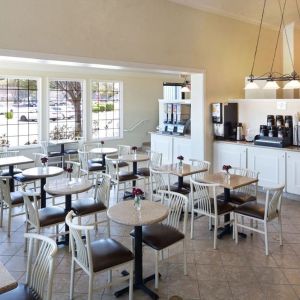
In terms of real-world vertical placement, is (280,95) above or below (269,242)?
above

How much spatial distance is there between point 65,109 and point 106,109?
4.50 feet

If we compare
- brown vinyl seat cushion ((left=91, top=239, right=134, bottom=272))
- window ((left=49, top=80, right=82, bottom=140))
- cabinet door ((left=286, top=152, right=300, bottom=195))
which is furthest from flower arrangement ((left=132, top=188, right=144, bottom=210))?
window ((left=49, top=80, right=82, bottom=140))

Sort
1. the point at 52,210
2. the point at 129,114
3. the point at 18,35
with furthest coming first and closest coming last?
1. the point at 129,114
2. the point at 18,35
3. the point at 52,210

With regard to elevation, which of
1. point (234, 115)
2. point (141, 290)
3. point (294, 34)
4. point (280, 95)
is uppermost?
point (294, 34)

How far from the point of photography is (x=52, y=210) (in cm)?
419

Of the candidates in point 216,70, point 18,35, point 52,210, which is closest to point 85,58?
point 18,35

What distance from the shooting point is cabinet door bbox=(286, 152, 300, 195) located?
5957 mm

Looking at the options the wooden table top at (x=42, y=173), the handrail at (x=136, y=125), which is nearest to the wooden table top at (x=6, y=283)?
the wooden table top at (x=42, y=173)

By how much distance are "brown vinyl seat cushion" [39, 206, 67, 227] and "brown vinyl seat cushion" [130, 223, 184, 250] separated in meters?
1.06

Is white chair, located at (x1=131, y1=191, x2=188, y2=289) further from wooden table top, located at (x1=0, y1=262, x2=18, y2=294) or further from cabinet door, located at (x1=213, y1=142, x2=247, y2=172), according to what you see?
cabinet door, located at (x1=213, y1=142, x2=247, y2=172)

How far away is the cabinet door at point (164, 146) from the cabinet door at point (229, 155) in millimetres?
1353

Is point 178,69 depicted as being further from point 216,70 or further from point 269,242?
point 269,242

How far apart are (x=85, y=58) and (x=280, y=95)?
16.2 feet

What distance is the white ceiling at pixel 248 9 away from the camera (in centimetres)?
685
